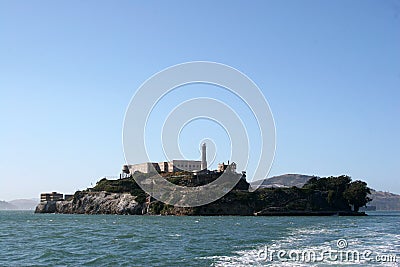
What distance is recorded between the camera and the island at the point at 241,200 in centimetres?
13488

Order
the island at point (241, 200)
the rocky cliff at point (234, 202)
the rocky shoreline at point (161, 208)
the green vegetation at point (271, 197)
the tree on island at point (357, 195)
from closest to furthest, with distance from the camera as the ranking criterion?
the rocky shoreline at point (161, 208) < the green vegetation at point (271, 197) < the rocky cliff at point (234, 202) < the island at point (241, 200) < the tree on island at point (357, 195)

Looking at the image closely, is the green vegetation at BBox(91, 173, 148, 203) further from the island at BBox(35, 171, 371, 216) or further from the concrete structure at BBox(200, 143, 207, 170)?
the concrete structure at BBox(200, 143, 207, 170)

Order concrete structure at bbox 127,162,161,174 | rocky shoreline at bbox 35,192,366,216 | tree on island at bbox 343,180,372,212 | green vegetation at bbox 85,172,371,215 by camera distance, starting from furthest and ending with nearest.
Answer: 1. concrete structure at bbox 127,162,161,174
2. tree on island at bbox 343,180,372,212
3. green vegetation at bbox 85,172,371,215
4. rocky shoreline at bbox 35,192,366,216

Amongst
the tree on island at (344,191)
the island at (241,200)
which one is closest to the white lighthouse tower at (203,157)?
the island at (241,200)

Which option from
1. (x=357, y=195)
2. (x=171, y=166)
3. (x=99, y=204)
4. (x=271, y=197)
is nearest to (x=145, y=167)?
(x=171, y=166)

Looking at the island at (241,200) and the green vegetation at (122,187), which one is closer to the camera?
the island at (241,200)

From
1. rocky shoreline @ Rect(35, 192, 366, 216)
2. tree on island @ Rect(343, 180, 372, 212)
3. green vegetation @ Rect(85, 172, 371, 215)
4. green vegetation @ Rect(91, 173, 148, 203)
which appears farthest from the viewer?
green vegetation @ Rect(91, 173, 148, 203)

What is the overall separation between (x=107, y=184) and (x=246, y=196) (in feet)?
173

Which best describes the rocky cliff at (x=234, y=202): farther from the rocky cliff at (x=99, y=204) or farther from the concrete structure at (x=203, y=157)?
the concrete structure at (x=203, y=157)

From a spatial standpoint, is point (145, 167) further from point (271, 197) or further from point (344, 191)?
point (344, 191)

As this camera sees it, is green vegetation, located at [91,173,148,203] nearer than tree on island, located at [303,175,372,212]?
No

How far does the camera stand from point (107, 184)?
168000 millimetres

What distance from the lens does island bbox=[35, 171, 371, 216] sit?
134875 millimetres

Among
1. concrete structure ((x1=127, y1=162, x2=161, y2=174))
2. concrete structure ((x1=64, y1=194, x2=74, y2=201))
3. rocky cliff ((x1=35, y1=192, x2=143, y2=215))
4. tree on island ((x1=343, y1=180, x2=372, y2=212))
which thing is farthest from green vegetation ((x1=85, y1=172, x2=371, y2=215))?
concrete structure ((x1=64, y1=194, x2=74, y2=201))
